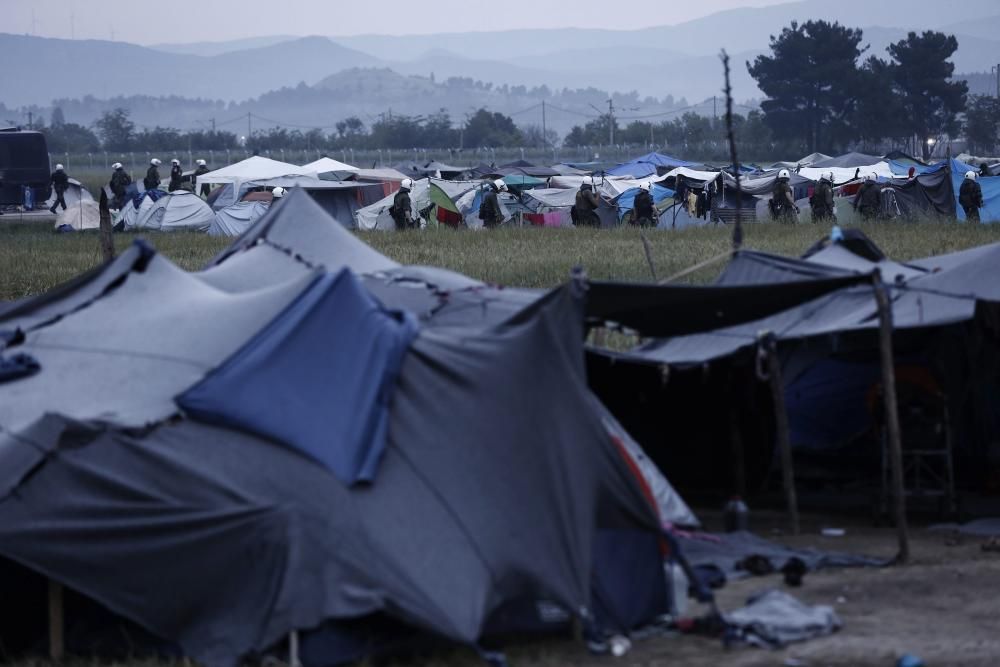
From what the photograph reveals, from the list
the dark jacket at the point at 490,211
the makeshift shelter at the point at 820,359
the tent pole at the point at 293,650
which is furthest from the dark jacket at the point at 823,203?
the tent pole at the point at 293,650

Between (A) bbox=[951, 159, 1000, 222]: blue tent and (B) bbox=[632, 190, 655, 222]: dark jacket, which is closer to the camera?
(B) bbox=[632, 190, 655, 222]: dark jacket

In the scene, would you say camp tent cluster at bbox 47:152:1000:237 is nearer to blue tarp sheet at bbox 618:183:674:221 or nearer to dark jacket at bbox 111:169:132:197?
blue tarp sheet at bbox 618:183:674:221

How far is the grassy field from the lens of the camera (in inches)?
831

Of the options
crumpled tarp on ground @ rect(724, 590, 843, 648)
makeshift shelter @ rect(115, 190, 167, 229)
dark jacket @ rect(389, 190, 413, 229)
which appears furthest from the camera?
makeshift shelter @ rect(115, 190, 167, 229)

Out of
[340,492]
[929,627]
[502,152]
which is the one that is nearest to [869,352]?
Result: [929,627]

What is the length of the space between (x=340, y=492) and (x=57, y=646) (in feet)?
5.94

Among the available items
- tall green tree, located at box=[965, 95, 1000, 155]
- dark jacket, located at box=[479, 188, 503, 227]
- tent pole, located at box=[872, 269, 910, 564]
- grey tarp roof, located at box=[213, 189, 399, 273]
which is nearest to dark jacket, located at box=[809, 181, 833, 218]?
dark jacket, located at box=[479, 188, 503, 227]

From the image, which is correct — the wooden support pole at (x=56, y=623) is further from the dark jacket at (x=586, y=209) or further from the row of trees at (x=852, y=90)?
the row of trees at (x=852, y=90)

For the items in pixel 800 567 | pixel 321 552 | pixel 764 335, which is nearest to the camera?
pixel 321 552

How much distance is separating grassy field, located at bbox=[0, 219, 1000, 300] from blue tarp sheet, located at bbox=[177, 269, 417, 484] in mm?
12245

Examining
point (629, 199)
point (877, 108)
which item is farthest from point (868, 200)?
point (877, 108)

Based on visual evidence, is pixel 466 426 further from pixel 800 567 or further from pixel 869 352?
pixel 869 352

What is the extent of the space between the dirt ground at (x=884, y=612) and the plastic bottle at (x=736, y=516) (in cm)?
30

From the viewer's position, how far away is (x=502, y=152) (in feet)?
279
